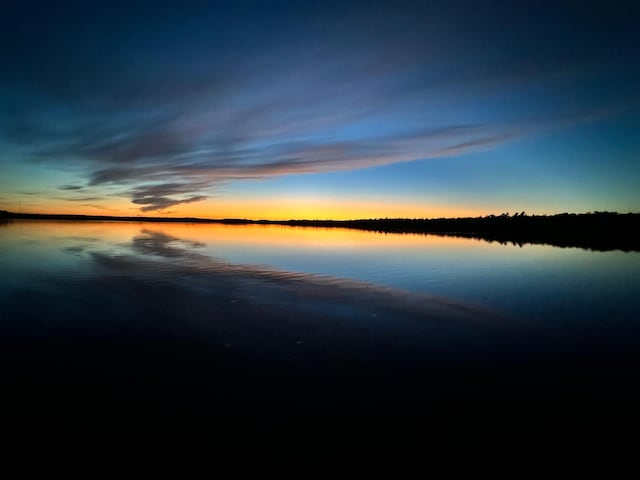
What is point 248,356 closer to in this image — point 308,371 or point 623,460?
point 308,371

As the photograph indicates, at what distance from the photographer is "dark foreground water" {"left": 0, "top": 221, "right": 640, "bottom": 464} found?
531 cm

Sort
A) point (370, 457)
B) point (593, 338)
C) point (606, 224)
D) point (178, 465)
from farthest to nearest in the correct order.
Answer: point (606, 224) → point (593, 338) → point (370, 457) → point (178, 465)

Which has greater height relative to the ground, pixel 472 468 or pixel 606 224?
pixel 606 224

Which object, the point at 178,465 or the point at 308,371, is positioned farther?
the point at 308,371

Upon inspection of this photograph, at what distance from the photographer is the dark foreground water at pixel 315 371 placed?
17.4ft

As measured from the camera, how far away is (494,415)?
6059mm

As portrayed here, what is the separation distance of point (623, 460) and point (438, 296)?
1008 cm

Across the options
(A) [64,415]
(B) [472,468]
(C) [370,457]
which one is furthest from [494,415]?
(A) [64,415]

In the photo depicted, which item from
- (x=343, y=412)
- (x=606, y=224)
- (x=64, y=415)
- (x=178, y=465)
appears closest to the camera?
(x=178, y=465)

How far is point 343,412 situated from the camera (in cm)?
600

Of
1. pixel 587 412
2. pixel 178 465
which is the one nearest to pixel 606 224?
pixel 587 412

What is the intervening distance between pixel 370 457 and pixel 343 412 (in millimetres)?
1095

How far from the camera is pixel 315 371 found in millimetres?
7500

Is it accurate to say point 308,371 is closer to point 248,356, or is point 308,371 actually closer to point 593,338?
point 248,356
